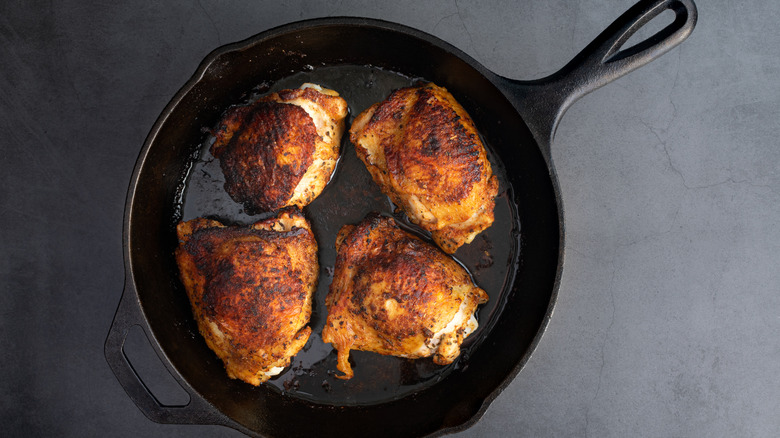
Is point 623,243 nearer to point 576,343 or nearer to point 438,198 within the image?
point 576,343

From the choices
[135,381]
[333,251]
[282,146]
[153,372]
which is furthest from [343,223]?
[153,372]

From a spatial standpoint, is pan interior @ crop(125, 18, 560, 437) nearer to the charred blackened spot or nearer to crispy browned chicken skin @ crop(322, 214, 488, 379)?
crispy browned chicken skin @ crop(322, 214, 488, 379)

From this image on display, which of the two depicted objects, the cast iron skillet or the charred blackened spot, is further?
the cast iron skillet

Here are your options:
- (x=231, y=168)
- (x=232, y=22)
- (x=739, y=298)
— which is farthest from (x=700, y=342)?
(x=232, y=22)

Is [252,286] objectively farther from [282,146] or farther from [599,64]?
[599,64]

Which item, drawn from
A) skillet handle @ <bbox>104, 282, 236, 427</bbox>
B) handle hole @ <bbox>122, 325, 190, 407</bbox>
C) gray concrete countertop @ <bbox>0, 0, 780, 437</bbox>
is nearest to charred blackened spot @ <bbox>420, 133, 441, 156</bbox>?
gray concrete countertop @ <bbox>0, 0, 780, 437</bbox>

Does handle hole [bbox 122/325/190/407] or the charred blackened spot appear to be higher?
the charred blackened spot

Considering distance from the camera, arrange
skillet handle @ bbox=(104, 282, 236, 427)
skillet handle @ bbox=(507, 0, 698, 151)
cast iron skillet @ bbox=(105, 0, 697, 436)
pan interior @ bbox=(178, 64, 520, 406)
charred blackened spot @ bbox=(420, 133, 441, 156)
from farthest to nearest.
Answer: pan interior @ bbox=(178, 64, 520, 406) → cast iron skillet @ bbox=(105, 0, 697, 436) → charred blackened spot @ bbox=(420, 133, 441, 156) → skillet handle @ bbox=(104, 282, 236, 427) → skillet handle @ bbox=(507, 0, 698, 151)
